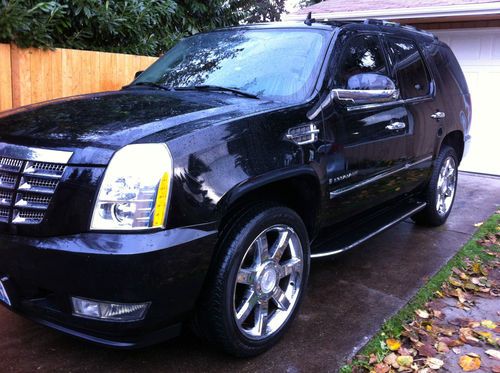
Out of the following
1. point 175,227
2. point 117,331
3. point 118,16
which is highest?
point 118,16

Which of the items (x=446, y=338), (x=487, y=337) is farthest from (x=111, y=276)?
(x=487, y=337)

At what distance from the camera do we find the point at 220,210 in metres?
2.44

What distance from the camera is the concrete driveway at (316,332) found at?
110 inches

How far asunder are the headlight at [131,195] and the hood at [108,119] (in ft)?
0.31

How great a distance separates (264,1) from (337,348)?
678 inches

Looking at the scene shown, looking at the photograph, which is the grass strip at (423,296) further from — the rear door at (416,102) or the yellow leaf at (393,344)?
the rear door at (416,102)

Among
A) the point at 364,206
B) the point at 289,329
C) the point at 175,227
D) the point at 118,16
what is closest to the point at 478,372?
the point at 289,329

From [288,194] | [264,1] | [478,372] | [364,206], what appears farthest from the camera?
[264,1]

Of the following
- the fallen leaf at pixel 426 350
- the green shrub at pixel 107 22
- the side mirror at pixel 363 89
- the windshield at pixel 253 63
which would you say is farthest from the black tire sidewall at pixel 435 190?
the green shrub at pixel 107 22

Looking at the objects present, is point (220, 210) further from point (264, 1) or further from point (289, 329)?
point (264, 1)

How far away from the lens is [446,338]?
10.6 feet

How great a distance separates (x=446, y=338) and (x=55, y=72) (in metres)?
4.90

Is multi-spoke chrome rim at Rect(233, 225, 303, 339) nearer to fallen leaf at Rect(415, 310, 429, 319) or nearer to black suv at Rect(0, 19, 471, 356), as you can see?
black suv at Rect(0, 19, 471, 356)

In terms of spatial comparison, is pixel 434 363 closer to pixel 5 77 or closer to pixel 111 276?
pixel 111 276
